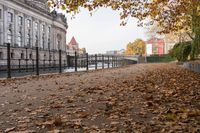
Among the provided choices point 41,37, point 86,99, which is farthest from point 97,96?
point 41,37

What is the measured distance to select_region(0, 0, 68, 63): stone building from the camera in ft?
191

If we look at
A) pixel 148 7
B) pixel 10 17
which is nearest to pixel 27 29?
pixel 10 17

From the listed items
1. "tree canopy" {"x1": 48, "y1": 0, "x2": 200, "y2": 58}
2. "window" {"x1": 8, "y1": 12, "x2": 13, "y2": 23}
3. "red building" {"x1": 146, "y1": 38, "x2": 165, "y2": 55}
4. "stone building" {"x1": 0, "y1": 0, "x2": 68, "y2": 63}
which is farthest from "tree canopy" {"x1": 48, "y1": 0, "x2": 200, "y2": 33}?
"red building" {"x1": 146, "y1": 38, "x2": 165, "y2": 55}

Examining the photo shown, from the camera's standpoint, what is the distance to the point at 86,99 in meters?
7.79

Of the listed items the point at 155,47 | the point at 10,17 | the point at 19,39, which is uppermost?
the point at 10,17

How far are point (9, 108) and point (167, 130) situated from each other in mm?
3249

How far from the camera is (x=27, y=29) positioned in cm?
6931

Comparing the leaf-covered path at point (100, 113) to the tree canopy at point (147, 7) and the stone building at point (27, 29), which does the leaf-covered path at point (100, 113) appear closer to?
the tree canopy at point (147, 7)

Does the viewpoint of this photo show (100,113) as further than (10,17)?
No

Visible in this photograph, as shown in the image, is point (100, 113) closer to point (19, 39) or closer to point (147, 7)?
point (147, 7)

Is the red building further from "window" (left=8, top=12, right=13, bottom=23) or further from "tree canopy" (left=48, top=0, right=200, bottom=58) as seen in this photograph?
"tree canopy" (left=48, top=0, right=200, bottom=58)

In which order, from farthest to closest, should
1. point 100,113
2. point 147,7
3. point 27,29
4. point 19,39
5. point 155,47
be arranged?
point 155,47
point 27,29
point 19,39
point 147,7
point 100,113

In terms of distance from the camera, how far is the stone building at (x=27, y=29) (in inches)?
2292

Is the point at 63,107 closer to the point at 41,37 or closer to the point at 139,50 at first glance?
the point at 41,37
